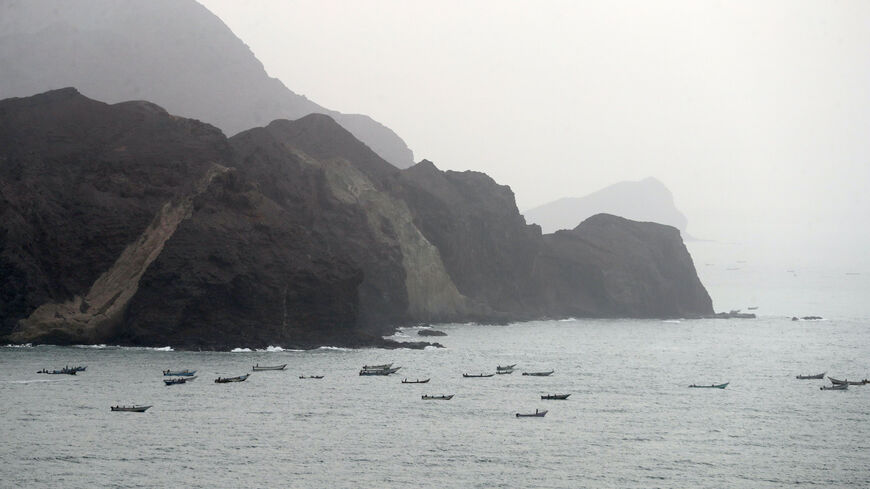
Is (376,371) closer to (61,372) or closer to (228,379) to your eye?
(228,379)

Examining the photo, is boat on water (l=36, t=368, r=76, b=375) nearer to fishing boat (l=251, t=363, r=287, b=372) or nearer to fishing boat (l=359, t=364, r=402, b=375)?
fishing boat (l=251, t=363, r=287, b=372)

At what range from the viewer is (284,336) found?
134 metres

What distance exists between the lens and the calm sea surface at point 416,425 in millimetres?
70438

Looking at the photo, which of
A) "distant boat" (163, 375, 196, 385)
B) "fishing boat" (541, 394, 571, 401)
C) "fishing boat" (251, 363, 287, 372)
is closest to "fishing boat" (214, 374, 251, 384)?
"distant boat" (163, 375, 196, 385)

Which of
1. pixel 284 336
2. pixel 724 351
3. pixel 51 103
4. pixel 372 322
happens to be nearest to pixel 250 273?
pixel 284 336

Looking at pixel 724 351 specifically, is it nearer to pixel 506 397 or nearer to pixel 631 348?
pixel 631 348

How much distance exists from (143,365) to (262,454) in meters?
42.6

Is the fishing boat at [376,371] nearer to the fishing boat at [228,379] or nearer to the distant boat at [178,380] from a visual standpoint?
the fishing boat at [228,379]

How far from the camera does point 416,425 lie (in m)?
87.1

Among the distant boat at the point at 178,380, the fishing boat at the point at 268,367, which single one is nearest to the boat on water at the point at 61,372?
the distant boat at the point at 178,380

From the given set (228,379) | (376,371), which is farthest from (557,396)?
(228,379)

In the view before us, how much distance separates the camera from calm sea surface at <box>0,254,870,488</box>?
70438mm

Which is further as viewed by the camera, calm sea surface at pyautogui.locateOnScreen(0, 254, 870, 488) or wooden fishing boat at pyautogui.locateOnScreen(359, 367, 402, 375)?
wooden fishing boat at pyautogui.locateOnScreen(359, 367, 402, 375)

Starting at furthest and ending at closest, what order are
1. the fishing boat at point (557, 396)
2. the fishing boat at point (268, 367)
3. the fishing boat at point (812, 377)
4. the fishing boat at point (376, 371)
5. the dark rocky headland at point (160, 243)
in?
the dark rocky headland at point (160, 243)
the fishing boat at point (812, 377)
the fishing boat at point (376, 371)
the fishing boat at point (268, 367)
the fishing boat at point (557, 396)
